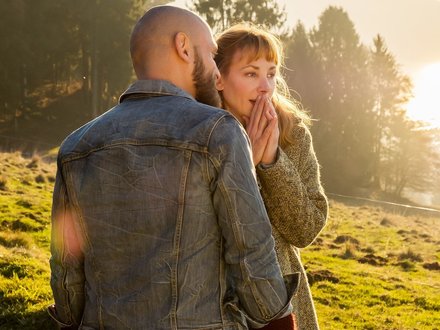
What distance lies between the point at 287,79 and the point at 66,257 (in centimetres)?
3905

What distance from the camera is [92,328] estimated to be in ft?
6.48

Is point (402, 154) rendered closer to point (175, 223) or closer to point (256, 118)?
point (256, 118)

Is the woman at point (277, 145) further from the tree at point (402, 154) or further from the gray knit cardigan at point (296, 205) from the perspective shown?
the tree at point (402, 154)

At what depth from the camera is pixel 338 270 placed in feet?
38.0

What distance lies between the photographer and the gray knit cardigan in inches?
104

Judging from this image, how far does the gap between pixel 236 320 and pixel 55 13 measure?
3806 cm

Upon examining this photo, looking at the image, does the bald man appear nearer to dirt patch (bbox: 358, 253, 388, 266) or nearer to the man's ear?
the man's ear

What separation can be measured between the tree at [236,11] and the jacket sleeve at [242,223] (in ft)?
124

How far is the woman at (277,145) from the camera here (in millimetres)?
2646

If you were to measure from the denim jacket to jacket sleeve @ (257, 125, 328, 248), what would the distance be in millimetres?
736

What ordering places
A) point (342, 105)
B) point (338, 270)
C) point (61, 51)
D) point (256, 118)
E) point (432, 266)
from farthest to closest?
1. point (342, 105)
2. point (61, 51)
3. point (432, 266)
4. point (338, 270)
5. point (256, 118)

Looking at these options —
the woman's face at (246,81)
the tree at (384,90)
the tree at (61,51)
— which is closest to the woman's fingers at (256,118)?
the woman's face at (246,81)

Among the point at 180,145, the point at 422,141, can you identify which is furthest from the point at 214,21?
the point at 180,145

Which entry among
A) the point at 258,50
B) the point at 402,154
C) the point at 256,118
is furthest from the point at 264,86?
the point at 402,154
